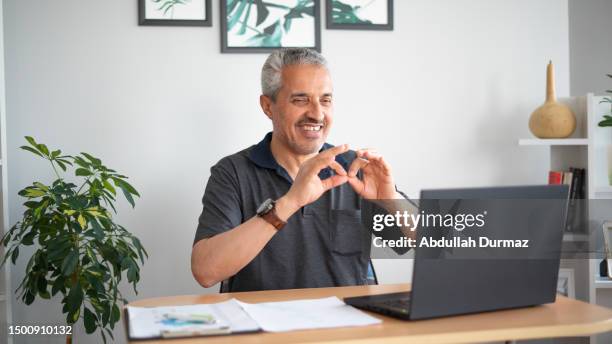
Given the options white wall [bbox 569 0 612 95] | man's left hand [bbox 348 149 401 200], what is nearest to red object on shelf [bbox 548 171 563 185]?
white wall [bbox 569 0 612 95]

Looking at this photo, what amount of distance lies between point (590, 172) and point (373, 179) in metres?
1.50

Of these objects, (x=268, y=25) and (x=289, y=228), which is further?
(x=268, y=25)

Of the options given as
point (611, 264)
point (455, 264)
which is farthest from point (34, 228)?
point (611, 264)

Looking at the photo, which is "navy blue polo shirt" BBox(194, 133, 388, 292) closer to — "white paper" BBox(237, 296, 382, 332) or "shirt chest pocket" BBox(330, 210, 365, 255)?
"shirt chest pocket" BBox(330, 210, 365, 255)

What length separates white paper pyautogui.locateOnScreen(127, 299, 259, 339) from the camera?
4.23 ft

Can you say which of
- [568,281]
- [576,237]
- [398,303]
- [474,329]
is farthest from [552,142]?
[474,329]

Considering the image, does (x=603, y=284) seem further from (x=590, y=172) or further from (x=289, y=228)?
(x=289, y=228)

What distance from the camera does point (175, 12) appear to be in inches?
120

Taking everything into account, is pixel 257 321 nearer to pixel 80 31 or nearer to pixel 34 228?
pixel 34 228

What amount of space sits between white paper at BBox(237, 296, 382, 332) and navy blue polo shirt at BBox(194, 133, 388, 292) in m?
0.61

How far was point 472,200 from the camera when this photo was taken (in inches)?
52.1

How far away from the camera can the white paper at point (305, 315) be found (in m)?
1.34

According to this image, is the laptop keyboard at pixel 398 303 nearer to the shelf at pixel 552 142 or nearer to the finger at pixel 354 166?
the finger at pixel 354 166

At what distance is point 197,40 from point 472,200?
6.69ft
